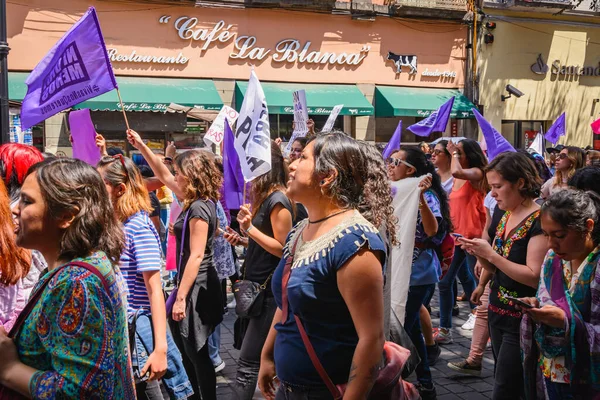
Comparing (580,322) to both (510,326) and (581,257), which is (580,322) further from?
(510,326)

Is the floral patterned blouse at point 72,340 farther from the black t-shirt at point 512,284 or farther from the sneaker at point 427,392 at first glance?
the sneaker at point 427,392

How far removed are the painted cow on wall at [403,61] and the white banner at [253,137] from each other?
1571cm

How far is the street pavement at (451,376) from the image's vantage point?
16.6 feet

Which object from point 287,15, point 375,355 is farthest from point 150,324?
point 287,15

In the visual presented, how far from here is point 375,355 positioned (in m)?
2.33

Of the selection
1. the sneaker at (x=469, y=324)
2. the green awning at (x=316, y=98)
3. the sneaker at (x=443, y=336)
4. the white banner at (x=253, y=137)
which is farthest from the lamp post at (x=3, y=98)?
the green awning at (x=316, y=98)

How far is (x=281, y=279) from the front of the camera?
2.74 metres

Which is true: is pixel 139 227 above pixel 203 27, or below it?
below

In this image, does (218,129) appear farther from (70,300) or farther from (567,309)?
(70,300)

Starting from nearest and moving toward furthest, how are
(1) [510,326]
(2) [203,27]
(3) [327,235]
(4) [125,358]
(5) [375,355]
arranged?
(4) [125,358] < (5) [375,355] < (3) [327,235] < (1) [510,326] < (2) [203,27]

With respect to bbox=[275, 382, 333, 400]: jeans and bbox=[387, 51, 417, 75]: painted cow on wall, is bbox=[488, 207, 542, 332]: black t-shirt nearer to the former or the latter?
bbox=[275, 382, 333, 400]: jeans

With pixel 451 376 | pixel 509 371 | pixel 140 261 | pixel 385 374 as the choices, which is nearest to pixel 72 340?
pixel 385 374

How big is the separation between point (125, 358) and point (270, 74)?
665 inches

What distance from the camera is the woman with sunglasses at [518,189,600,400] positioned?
2.91m
